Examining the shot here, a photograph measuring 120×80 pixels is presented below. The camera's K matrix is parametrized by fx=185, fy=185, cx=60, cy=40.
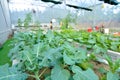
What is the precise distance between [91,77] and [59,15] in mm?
15382

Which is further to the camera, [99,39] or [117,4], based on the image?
[117,4]

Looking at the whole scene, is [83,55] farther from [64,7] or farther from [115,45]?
[64,7]

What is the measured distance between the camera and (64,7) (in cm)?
1567

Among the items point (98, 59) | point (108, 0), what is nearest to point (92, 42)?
point (98, 59)

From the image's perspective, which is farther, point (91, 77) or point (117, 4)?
point (117, 4)

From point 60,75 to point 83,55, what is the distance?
24 cm

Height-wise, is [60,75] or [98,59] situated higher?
[60,75]

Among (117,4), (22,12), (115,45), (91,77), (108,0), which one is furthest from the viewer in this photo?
(22,12)

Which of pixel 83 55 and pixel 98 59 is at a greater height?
pixel 83 55

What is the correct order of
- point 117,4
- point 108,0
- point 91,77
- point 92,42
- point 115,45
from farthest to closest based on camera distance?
1. point 117,4
2. point 108,0
3. point 115,45
4. point 92,42
5. point 91,77

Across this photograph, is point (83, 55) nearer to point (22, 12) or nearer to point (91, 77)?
point (91, 77)

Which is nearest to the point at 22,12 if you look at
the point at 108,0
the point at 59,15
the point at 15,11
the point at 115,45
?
the point at 15,11

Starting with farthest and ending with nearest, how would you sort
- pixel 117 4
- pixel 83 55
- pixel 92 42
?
pixel 117 4 → pixel 92 42 → pixel 83 55

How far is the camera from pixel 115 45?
1757 mm
